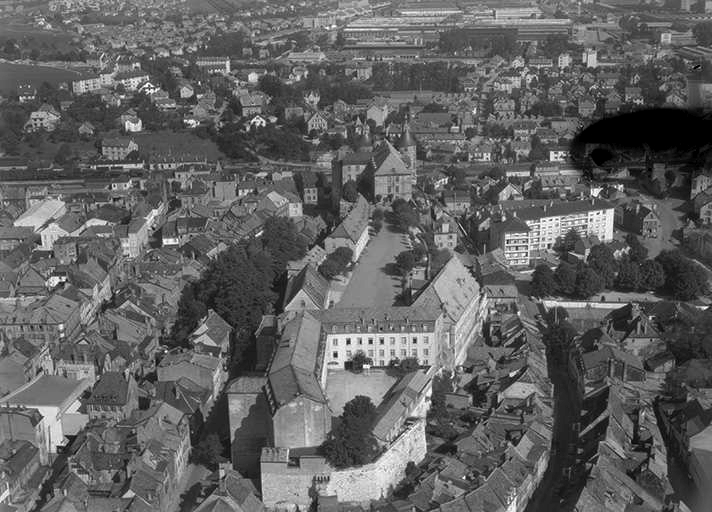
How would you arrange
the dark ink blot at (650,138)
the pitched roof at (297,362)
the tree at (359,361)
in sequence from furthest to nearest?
the tree at (359,361) → the pitched roof at (297,362) → the dark ink blot at (650,138)

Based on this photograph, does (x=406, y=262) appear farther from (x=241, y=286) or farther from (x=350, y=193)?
(x=350, y=193)

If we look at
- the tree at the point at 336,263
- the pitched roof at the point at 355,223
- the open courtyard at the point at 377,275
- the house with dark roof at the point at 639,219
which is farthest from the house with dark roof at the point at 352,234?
the house with dark roof at the point at 639,219

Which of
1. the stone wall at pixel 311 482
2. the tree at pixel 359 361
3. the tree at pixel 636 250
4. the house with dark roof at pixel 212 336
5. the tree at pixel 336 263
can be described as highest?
the stone wall at pixel 311 482

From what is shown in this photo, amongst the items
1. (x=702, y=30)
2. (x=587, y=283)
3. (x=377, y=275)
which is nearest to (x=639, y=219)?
(x=587, y=283)

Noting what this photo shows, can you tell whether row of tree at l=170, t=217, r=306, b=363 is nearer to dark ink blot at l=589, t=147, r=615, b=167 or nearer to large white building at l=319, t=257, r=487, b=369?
large white building at l=319, t=257, r=487, b=369

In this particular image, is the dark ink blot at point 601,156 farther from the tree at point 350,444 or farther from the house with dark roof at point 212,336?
the house with dark roof at point 212,336

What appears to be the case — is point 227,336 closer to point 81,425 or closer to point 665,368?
point 81,425
